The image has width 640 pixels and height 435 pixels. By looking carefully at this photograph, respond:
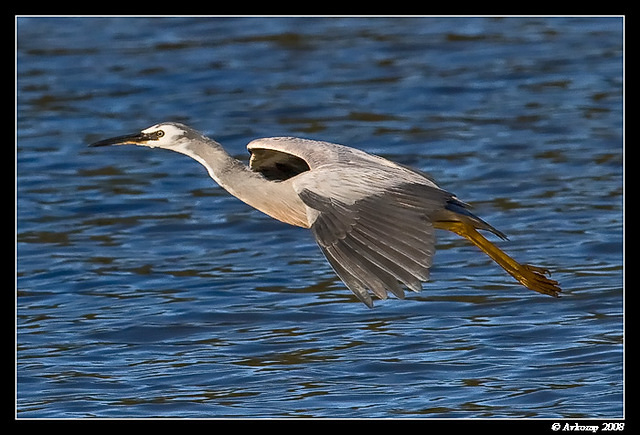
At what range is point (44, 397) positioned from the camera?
7.96 metres

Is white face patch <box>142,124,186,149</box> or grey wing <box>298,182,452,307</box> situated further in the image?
white face patch <box>142,124,186,149</box>

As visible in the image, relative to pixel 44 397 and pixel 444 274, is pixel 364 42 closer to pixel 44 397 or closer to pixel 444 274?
pixel 444 274

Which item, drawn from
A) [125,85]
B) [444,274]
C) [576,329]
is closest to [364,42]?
[125,85]

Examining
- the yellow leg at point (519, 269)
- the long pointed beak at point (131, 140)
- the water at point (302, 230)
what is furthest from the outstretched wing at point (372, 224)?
the water at point (302, 230)

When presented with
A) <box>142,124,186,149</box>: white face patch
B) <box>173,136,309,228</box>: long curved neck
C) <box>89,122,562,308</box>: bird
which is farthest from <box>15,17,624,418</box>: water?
<box>142,124,186,149</box>: white face patch

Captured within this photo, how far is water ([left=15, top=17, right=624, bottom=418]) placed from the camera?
805 cm

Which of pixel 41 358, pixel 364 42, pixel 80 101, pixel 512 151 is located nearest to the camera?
pixel 41 358

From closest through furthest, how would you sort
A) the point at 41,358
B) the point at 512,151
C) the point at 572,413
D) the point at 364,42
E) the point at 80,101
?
1. the point at 572,413
2. the point at 41,358
3. the point at 512,151
4. the point at 80,101
5. the point at 364,42

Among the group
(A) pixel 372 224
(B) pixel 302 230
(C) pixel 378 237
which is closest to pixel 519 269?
(A) pixel 372 224

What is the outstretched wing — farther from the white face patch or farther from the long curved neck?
the white face patch

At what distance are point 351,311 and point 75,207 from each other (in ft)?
11.9

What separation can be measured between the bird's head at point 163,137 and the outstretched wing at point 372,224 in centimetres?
93

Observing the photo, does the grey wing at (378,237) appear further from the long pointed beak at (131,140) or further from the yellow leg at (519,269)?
the long pointed beak at (131,140)

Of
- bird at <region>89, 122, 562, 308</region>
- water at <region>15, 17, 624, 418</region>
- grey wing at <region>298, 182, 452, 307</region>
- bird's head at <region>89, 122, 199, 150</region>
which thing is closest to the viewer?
grey wing at <region>298, 182, 452, 307</region>
